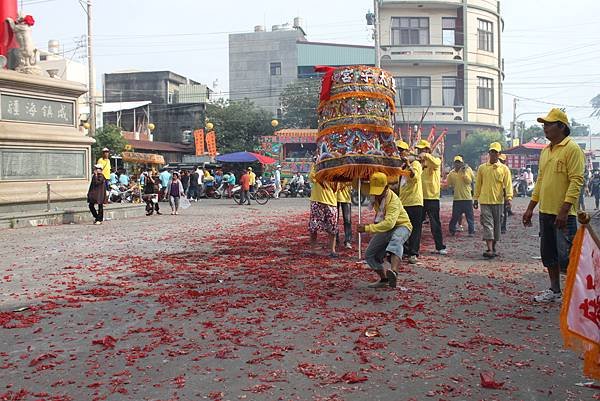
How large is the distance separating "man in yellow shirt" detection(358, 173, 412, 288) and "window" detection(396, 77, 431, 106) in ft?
110

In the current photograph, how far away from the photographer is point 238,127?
43188mm

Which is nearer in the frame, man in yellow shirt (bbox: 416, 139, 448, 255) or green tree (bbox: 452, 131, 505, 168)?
man in yellow shirt (bbox: 416, 139, 448, 255)

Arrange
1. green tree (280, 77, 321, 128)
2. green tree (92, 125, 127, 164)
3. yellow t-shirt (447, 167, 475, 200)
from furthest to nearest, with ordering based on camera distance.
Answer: green tree (280, 77, 321, 128)
green tree (92, 125, 127, 164)
yellow t-shirt (447, 167, 475, 200)

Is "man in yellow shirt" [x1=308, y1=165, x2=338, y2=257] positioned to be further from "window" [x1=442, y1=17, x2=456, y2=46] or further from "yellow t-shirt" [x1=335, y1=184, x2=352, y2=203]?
"window" [x1=442, y1=17, x2=456, y2=46]

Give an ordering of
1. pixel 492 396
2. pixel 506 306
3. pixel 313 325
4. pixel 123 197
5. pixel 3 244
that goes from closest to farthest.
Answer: pixel 492 396
pixel 313 325
pixel 506 306
pixel 3 244
pixel 123 197

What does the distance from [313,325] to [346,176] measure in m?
3.94

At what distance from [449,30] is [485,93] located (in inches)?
191

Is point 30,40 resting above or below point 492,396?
above

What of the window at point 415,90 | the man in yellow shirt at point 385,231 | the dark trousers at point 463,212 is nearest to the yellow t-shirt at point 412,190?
the man in yellow shirt at point 385,231

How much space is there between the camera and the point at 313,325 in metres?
5.35

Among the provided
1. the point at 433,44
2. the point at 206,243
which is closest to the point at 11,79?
the point at 206,243

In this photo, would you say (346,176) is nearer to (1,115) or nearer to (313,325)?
(313,325)

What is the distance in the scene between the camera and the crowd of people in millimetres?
6008

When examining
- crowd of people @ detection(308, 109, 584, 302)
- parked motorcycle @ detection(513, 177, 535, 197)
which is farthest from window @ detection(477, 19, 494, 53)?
crowd of people @ detection(308, 109, 584, 302)
